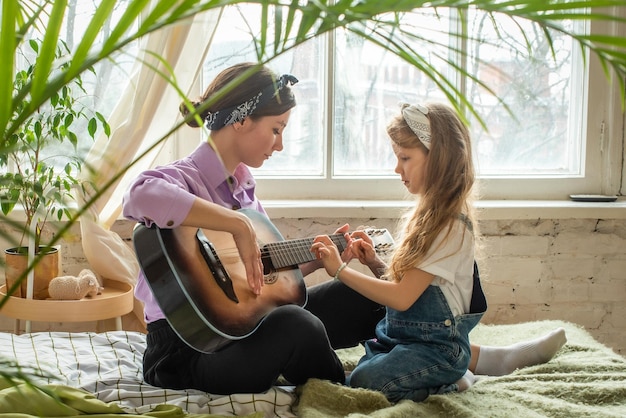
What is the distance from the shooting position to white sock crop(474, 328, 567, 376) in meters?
2.08

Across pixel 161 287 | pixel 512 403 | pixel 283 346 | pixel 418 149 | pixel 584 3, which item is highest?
pixel 584 3

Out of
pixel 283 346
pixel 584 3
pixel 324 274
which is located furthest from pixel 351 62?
pixel 584 3

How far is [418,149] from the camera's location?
195cm

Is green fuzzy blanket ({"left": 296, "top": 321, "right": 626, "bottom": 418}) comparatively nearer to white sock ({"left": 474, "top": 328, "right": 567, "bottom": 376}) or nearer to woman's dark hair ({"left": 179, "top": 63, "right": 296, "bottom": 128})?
white sock ({"left": 474, "top": 328, "right": 567, "bottom": 376})

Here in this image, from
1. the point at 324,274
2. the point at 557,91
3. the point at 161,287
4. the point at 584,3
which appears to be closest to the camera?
the point at 584,3

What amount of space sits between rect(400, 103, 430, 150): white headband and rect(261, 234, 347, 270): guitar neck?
382mm

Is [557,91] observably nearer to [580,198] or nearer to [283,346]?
[580,198]

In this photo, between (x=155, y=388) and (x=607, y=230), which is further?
(x=607, y=230)

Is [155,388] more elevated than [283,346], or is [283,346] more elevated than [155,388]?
[283,346]

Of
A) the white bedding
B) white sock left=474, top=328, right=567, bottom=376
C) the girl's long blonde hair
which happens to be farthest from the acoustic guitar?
white sock left=474, top=328, right=567, bottom=376

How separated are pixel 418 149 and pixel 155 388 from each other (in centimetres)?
84

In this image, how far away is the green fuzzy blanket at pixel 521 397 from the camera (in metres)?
1.70

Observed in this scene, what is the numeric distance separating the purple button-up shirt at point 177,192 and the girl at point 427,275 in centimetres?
26

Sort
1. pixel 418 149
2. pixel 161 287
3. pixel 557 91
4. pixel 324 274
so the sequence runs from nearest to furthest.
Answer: pixel 161 287 → pixel 418 149 → pixel 324 274 → pixel 557 91
